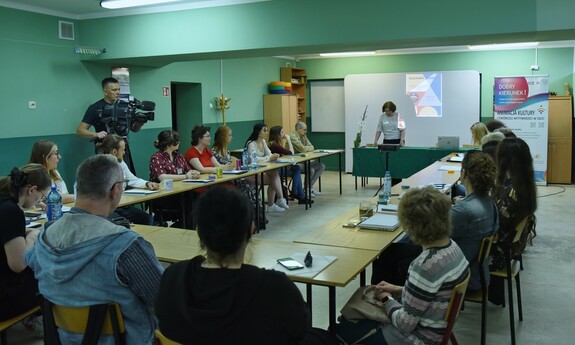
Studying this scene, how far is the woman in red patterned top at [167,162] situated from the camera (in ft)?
17.9

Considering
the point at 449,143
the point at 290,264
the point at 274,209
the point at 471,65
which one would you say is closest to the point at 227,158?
the point at 274,209

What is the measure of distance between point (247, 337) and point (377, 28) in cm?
496

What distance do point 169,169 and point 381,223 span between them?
9.70ft

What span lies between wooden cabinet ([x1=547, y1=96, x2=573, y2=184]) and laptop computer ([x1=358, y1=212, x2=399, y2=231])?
721 cm

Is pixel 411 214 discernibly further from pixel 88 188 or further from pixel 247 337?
pixel 88 188

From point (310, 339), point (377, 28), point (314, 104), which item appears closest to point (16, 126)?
point (377, 28)

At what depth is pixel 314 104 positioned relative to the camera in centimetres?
1174

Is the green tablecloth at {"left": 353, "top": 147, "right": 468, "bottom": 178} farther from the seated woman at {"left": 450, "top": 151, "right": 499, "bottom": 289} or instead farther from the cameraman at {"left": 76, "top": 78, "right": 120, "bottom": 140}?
the seated woman at {"left": 450, "top": 151, "right": 499, "bottom": 289}

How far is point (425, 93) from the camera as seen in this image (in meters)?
10.6

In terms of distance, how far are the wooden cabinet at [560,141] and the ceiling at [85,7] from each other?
6189 mm

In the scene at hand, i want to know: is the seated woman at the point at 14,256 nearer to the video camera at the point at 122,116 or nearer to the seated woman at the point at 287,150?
the video camera at the point at 122,116

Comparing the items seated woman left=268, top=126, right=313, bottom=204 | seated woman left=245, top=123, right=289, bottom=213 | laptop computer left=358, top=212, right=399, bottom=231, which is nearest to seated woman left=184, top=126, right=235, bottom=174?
seated woman left=245, top=123, right=289, bottom=213

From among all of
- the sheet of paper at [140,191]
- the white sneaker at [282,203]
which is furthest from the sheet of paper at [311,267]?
the white sneaker at [282,203]

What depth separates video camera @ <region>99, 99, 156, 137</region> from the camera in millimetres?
6121
